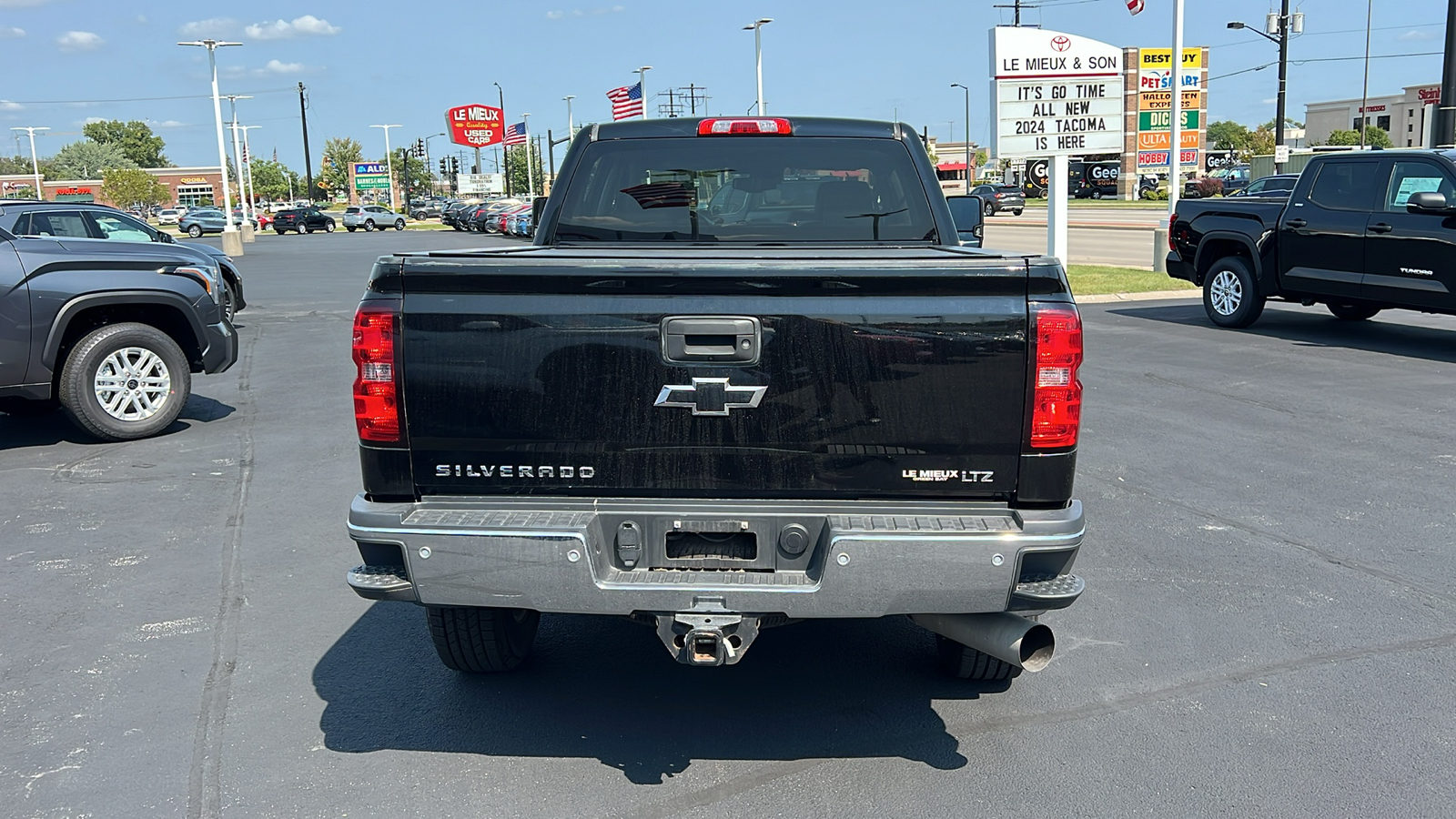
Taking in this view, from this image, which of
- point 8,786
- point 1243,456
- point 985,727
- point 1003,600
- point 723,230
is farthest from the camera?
point 1243,456

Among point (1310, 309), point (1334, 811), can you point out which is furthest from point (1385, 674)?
point (1310, 309)

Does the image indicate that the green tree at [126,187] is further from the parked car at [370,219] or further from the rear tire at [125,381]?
the rear tire at [125,381]

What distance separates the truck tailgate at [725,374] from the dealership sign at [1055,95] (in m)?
16.4

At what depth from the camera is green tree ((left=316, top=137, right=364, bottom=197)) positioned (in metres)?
135

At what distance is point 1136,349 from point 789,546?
32.4 ft

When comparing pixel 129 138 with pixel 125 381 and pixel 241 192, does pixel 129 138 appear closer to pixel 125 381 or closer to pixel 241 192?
pixel 241 192

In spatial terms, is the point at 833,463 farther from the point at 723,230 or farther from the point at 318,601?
the point at 318,601

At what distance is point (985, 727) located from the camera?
401 cm

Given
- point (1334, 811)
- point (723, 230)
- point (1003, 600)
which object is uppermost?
point (723, 230)

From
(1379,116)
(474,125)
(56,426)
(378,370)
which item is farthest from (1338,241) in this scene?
(1379,116)

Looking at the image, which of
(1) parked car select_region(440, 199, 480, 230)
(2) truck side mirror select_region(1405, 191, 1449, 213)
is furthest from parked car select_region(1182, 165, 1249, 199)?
(1) parked car select_region(440, 199, 480, 230)

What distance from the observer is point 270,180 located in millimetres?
149375

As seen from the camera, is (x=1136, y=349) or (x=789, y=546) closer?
(x=789, y=546)

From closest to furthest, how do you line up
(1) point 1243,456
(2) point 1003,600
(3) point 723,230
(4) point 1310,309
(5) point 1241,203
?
(2) point 1003,600 < (3) point 723,230 < (1) point 1243,456 < (5) point 1241,203 < (4) point 1310,309
